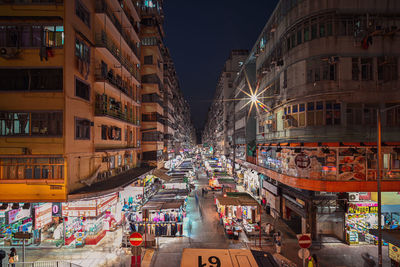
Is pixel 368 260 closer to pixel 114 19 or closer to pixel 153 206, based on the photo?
pixel 153 206

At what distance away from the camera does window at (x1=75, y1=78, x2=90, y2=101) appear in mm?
16227

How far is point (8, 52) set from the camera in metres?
14.5

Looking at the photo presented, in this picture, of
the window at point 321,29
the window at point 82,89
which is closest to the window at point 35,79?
the window at point 82,89

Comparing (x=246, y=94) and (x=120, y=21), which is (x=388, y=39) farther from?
(x=120, y=21)

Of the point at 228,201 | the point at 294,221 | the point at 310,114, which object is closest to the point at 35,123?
the point at 228,201

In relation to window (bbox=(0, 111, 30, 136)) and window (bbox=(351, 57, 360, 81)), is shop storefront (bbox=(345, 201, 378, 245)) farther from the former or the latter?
window (bbox=(0, 111, 30, 136))

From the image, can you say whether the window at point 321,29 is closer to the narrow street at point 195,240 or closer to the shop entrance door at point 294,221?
the shop entrance door at point 294,221

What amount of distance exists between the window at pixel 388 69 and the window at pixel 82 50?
75.5 ft

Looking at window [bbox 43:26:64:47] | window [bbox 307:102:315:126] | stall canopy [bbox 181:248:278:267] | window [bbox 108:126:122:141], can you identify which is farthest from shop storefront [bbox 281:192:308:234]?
window [bbox 43:26:64:47]

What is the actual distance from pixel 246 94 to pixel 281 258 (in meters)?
27.5

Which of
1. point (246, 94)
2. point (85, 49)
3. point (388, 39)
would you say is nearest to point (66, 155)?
point (85, 49)

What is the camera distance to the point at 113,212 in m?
20.5

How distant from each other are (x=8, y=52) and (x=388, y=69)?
90.4ft

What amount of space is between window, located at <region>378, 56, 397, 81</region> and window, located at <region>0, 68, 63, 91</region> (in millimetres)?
23644
